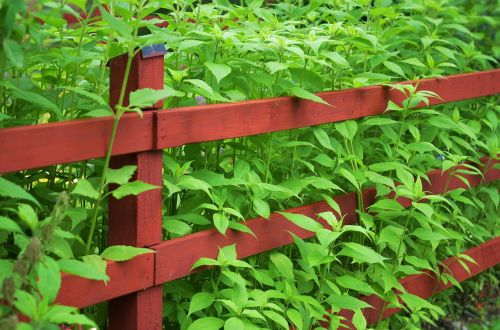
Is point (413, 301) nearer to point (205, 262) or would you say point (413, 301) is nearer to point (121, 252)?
point (205, 262)

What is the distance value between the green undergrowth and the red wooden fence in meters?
0.06

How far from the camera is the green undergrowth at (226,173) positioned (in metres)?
2.32

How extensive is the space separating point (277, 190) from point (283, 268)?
0.37 m

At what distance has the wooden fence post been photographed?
2.63 metres

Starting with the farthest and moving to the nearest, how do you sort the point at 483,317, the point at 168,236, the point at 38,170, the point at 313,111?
the point at 483,317 < the point at 313,111 < the point at 168,236 < the point at 38,170

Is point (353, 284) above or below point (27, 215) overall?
below

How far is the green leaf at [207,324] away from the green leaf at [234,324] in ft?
0.20

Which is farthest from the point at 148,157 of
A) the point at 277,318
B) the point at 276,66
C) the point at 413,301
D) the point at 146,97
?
the point at 413,301

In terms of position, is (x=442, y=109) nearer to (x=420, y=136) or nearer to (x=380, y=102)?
(x=420, y=136)

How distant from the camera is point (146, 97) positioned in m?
2.53

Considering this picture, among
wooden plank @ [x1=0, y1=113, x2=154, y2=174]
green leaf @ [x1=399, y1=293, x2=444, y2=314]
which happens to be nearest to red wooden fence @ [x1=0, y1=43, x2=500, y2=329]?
wooden plank @ [x1=0, y1=113, x2=154, y2=174]

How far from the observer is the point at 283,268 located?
3232mm

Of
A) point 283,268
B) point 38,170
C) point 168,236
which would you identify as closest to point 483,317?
point 283,268

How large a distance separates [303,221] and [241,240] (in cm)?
27
